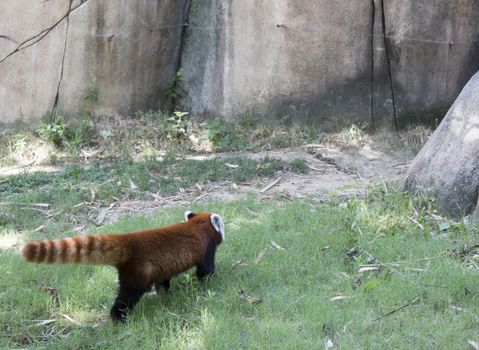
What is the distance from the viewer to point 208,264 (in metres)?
5.98

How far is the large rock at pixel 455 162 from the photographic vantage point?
7645 mm

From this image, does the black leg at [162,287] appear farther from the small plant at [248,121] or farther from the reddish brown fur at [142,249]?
the small plant at [248,121]

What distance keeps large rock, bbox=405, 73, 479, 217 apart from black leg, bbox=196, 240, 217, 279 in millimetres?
2918

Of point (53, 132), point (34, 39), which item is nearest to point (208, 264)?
point (53, 132)

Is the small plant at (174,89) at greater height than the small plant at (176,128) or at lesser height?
greater

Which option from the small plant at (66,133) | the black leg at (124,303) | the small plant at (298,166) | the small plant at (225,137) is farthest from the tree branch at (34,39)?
the black leg at (124,303)

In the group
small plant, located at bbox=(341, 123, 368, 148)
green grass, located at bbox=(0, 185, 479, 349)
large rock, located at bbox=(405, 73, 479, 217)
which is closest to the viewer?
green grass, located at bbox=(0, 185, 479, 349)

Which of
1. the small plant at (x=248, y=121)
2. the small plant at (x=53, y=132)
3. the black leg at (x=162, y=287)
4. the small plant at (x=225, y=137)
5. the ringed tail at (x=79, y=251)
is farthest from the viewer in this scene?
the small plant at (x=248, y=121)

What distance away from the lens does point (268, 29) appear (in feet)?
35.2

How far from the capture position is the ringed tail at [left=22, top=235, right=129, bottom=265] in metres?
4.68

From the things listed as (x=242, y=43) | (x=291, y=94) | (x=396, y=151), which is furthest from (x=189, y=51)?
(x=396, y=151)

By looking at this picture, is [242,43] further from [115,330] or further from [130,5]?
[115,330]

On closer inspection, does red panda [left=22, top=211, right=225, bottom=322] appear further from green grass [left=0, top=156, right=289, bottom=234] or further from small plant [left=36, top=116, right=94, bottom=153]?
small plant [left=36, top=116, right=94, bottom=153]

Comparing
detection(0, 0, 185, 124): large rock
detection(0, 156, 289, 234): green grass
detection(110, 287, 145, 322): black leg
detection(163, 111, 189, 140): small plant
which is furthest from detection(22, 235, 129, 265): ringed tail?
detection(0, 0, 185, 124): large rock
